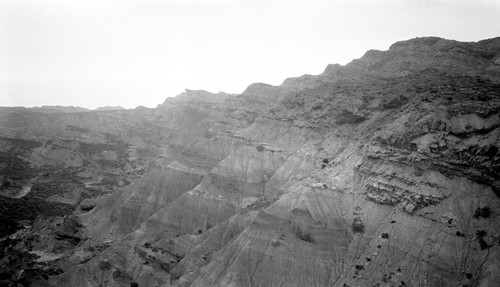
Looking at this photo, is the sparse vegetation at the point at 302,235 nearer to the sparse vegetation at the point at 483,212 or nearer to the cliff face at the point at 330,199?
the cliff face at the point at 330,199

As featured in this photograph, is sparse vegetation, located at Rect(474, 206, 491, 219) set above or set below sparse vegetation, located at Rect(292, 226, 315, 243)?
above

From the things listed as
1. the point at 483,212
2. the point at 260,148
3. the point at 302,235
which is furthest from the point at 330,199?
the point at 260,148

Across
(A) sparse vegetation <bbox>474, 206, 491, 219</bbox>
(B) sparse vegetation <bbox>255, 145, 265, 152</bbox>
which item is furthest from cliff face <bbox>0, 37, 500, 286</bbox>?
(B) sparse vegetation <bbox>255, 145, 265, 152</bbox>

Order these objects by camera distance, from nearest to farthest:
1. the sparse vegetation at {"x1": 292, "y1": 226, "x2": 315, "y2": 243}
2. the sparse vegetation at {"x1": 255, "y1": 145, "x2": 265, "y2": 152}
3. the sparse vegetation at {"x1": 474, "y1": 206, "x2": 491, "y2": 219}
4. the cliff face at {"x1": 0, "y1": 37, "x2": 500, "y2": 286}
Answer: the sparse vegetation at {"x1": 474, "y1": 206, "x2": 491, "y2": 219}
the cliff face at {"x1": 0, "y1": 37, "x2": 500, "y2": 286}
the sparse vegetation at {"x1": 292, "y1": 226, "x2": 315, "y2": 243}
the sparse vegetation at {"x1": 255, "y1": 145, "x2": 265, "y2": 152}

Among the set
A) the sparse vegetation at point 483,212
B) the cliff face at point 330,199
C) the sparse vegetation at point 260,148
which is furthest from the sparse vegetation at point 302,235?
the sparse vegetation at point 260,148

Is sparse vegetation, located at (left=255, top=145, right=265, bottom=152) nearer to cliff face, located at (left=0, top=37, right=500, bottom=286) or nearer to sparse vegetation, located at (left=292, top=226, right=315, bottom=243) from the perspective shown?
cliff face, located at (left=0, top=37, right=500, bottom=286)

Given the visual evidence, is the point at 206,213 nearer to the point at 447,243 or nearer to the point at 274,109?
the point at 274,109

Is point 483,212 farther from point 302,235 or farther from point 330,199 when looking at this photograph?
point 302,235

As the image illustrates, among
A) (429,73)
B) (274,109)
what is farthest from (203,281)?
(429,73)
